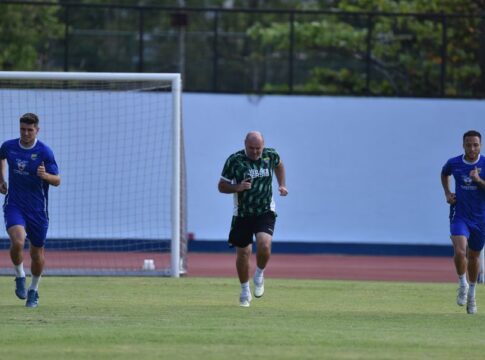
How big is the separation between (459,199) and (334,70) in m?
15.5

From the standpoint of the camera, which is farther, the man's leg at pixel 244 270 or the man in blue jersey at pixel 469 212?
the man's leg at pixel 244 270

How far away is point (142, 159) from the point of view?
1041 inches

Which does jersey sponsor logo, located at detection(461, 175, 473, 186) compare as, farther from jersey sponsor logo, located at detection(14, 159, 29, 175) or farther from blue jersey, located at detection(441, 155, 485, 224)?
jersey sponsor logo, located at detection(14, 159, 29, 175)

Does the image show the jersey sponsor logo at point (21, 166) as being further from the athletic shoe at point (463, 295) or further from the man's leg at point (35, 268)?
the athletic shoe at point (463, 295)

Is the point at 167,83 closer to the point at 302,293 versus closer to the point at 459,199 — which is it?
the point at 302,293

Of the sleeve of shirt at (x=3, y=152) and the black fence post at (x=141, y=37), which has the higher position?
the black fence post at (x=141, y=37)

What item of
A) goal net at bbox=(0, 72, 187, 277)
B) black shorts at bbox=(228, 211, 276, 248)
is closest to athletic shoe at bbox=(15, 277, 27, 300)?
black shorts at bbox=(228, 211, 276, 248)

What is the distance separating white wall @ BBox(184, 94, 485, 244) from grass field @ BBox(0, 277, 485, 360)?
1074 centimetres

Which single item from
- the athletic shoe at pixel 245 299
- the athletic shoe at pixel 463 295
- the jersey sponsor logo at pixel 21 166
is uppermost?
the jersey sponsor logo at pixel 21 166

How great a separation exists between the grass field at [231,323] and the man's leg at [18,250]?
0.23 metres

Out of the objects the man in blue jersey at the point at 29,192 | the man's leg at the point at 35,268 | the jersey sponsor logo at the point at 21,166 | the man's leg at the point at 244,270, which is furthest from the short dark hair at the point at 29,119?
the man's leg at the point at 244,270

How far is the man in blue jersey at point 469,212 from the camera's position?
14734 millimetres

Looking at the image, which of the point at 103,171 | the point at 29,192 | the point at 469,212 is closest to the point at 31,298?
the point at 29,192

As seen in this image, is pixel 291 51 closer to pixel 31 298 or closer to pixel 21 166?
pixel 21 166
